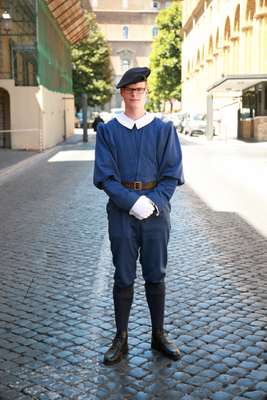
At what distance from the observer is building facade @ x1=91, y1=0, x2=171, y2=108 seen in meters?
113

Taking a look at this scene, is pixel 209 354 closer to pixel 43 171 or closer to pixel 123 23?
pixel 43 171

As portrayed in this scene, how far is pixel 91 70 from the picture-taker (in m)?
62.4

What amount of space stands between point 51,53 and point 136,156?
104 ft

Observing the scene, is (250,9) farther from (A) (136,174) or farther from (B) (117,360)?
(B) (117,360)

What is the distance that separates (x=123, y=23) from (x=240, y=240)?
11159 centimetres

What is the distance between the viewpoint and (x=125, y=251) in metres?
3.95

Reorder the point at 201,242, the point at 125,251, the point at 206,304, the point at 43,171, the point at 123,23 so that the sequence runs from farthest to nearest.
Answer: the point at 123,23
the point at 43,171
the point at 201,242
the point at 206,304
the point at 125,251

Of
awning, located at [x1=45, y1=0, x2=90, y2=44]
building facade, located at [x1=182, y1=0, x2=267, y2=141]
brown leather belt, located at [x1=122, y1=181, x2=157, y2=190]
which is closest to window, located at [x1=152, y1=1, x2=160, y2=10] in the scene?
building facade, located at [x1=182, y1=0, x2=267, y2=141]

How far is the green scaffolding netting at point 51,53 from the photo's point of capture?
29047 mm

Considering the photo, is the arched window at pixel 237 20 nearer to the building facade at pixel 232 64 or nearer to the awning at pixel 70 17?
the building facade at pixel 232 64

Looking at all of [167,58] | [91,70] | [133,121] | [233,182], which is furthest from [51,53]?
[167,58]

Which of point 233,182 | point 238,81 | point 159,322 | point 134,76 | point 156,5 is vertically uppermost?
point 156,5

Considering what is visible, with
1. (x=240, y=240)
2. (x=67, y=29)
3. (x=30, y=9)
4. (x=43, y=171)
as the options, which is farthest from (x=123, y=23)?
(x=240, y=240)

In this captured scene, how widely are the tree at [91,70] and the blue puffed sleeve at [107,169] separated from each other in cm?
5918
